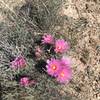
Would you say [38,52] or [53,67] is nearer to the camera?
[53,67]

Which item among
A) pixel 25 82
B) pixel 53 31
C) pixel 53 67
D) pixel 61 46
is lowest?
pixel 25 82

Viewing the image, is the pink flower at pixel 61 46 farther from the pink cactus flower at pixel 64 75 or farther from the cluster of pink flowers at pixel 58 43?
the pink cactus flower at pixel 64 75

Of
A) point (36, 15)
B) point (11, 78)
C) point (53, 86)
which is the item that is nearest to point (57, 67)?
point (53, 86)

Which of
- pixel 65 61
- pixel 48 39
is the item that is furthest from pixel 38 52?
pixel 65 61

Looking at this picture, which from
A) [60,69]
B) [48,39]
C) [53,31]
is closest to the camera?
[60,69]

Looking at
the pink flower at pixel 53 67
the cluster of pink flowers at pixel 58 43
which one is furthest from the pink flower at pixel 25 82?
the cluster of pink flowers at pixel 58 43

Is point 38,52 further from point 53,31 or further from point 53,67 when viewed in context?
point 53,31

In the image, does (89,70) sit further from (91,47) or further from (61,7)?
(61,7)
